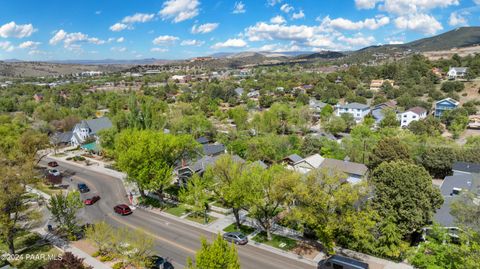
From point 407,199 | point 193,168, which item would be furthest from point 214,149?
point 407,199

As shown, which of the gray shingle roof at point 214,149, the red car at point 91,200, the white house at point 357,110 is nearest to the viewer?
the red car at point 91,200

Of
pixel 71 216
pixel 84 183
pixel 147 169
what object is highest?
pixel 147 169

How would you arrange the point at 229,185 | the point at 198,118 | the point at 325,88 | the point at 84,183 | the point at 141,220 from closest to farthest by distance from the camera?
1. the point at 229,185
2. the point at 141,220
3. the point at 84,183
4. the point at 198,118
5. the point at 325,88

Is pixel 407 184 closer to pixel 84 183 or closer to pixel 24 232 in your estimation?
pixel 24 232

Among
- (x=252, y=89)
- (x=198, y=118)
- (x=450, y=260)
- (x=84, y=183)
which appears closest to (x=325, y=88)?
(x=252, y=89)

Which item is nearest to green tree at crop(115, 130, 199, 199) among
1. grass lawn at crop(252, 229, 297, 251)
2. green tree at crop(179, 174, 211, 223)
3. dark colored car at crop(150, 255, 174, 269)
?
green tree at crop(179, 174, 211, 223)

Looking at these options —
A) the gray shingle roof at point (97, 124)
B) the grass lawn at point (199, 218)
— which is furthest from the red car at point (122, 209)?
the gray shingle roof at point (97, 124)

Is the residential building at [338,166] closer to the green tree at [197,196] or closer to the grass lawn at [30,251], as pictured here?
the green tree at [197,196]
